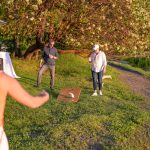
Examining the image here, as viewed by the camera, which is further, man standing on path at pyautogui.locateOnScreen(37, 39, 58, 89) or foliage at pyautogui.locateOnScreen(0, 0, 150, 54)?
foliage at pyautogui.locateOnScreen(0, 0, 150, 54)

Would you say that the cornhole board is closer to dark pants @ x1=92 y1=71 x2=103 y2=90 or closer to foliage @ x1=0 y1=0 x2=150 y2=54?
dark pants @ x1=92 y1=71 x2=103 y2=90

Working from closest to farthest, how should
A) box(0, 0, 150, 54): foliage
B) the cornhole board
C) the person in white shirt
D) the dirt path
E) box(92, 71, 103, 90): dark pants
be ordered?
the cornhole board < the person in white shirt < box(92, 71, 103, 90): dark pants < the dirt path < box(0, 0, 150, 54): foliage

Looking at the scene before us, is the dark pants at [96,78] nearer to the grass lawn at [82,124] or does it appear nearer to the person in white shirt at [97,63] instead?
the person in white shirt at [97,63]

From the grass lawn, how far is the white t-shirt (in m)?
0.90

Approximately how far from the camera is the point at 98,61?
1628cm

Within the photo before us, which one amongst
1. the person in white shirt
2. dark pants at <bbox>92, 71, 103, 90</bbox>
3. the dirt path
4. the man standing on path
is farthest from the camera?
the dirt path

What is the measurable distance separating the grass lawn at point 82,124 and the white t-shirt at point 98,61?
0.90m

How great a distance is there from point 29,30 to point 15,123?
9195 mm

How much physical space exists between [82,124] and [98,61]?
5.26m

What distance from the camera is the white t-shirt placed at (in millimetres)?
16250

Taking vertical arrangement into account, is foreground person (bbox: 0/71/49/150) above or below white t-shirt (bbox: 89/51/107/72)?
above

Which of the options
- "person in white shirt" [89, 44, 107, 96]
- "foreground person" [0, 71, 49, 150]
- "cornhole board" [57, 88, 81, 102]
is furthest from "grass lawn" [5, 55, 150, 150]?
"foreground person" [0, 71, 49, 150]

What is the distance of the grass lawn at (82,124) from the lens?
1013 centimetres

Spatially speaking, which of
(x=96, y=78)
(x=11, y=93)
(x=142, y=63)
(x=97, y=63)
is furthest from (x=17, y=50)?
(x=11, y=93)
